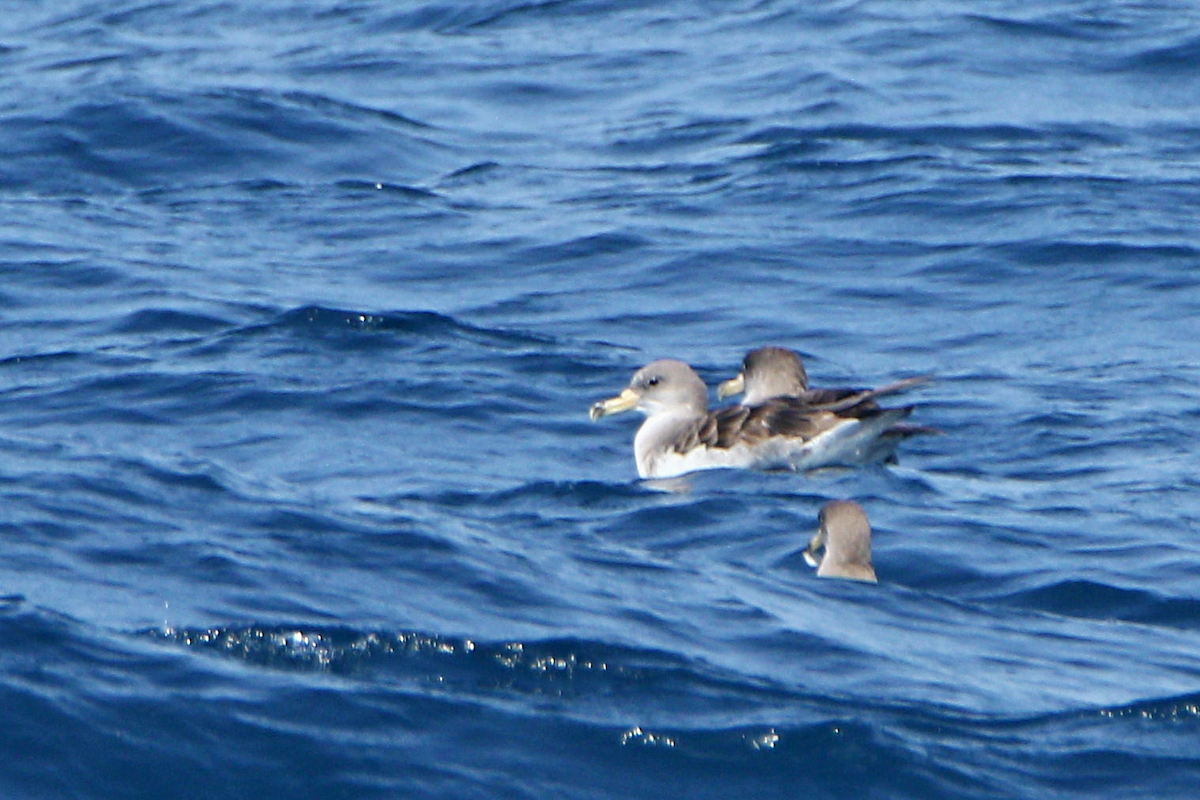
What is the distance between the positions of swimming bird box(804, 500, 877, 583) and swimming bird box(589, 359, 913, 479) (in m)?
1.96

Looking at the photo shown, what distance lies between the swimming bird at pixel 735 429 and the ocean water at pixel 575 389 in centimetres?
17

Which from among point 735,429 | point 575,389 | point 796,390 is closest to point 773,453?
point 735,429

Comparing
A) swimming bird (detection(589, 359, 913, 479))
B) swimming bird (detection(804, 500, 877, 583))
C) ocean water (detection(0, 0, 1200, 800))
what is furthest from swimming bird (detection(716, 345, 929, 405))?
swimming bird (detection(804, 500, 877, 583))

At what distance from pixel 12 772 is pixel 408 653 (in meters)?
1.40

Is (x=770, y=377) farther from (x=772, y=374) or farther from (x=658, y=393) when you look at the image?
(x=658, y=393)

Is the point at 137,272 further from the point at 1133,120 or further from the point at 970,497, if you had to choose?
the point at 1133,120

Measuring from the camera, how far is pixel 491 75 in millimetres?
19531

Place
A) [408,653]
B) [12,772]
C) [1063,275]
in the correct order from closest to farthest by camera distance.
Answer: [12,772]
[408,653]
[1063,275]

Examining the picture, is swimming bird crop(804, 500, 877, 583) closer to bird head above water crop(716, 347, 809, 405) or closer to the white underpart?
the white underpart

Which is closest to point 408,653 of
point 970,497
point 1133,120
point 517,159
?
Answer: point 970,497

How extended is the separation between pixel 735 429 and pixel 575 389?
1.41 metres

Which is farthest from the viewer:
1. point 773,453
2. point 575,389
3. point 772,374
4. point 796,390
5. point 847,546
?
point 575,389

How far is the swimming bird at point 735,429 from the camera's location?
34.6 feet

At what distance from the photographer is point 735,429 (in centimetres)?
1083
